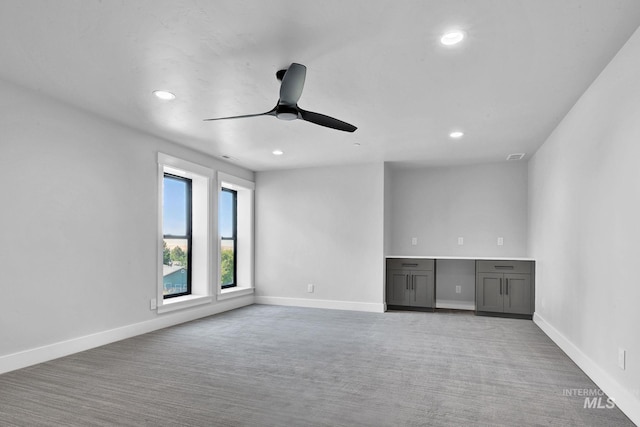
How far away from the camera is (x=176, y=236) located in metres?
5.64

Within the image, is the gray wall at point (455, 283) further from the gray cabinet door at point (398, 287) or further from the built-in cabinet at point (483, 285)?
the gray cabinet door at point (398, 287)

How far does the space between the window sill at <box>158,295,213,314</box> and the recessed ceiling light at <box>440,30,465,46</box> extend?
4261 mm

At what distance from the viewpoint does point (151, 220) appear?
4703 millimetres

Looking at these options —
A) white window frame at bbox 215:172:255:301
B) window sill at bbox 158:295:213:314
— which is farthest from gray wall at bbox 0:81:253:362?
white window frame at bbox 215:172:255:301

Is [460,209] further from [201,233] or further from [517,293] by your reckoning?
[201,233]

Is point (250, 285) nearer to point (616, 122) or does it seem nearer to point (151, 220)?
point (151, 220)

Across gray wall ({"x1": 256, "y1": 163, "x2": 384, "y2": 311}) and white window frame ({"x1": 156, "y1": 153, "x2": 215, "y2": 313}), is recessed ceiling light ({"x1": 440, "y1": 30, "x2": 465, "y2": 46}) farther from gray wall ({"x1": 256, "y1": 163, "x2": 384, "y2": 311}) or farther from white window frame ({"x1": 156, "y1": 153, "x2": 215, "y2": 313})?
white window frame ({"x1": 156, "y1": 153, "x2": 215, "y2": 313})

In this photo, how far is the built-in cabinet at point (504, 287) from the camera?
18.2ft

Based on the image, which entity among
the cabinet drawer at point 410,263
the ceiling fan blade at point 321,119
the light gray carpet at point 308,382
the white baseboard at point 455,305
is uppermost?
the ceiling fan blade at point 321,119

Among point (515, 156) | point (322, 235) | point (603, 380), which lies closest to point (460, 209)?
point (515, 156)

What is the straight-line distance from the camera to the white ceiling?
2.20 metres

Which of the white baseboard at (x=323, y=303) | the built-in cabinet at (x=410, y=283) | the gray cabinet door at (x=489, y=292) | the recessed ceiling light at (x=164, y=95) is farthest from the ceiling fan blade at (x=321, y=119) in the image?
the gray cabinet door at (x=489, y=292)

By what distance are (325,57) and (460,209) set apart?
4590 millimetres

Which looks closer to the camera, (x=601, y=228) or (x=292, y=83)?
(x=292, y=83)
